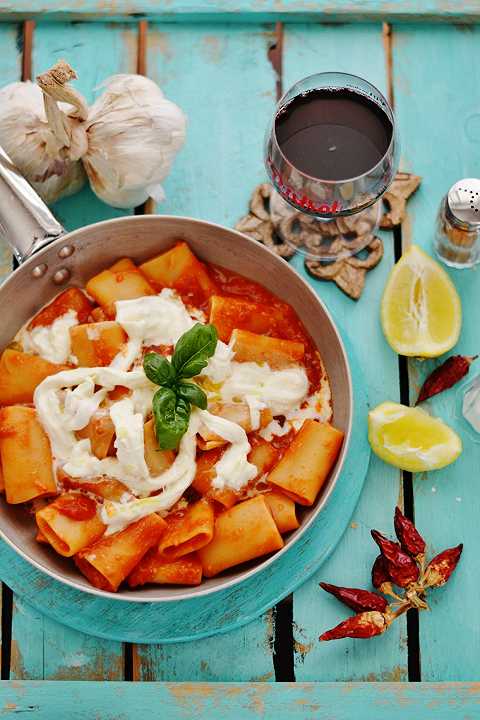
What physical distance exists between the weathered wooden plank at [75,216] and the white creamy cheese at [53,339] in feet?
1.09

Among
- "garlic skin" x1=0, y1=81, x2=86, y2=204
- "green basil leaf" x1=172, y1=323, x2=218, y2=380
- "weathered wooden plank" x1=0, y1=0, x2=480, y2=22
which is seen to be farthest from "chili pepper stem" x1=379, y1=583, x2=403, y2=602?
"weathered wooden plank" x1=0, y1=0, x2=480, y2=22

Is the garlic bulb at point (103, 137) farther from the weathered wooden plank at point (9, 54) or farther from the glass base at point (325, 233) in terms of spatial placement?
the glass base at point (325, 233)

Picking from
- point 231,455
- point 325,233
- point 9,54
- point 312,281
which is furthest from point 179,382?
point 9,54

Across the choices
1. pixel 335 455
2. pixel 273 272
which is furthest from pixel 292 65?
pixel 335 455

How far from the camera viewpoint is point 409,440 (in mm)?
2617

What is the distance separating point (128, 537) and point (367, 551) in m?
0.67

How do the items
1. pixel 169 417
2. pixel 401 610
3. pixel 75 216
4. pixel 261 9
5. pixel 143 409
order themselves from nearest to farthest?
pixel 169 417
pixel 143 409
pixel 401 610
pixel 75 216
pixel 261 9

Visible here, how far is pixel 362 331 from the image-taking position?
9.05 ft

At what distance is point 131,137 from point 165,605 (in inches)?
49.1

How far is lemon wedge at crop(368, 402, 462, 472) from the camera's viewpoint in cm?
261

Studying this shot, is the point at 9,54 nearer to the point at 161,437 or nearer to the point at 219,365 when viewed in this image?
the point at 219,365

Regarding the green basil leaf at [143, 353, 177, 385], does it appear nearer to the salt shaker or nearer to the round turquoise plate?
the round turquoise plate

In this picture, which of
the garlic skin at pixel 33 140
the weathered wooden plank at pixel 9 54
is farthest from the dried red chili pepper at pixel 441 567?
the weathered wooden plank at pixel 9 54

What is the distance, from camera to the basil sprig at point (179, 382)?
2355mm
